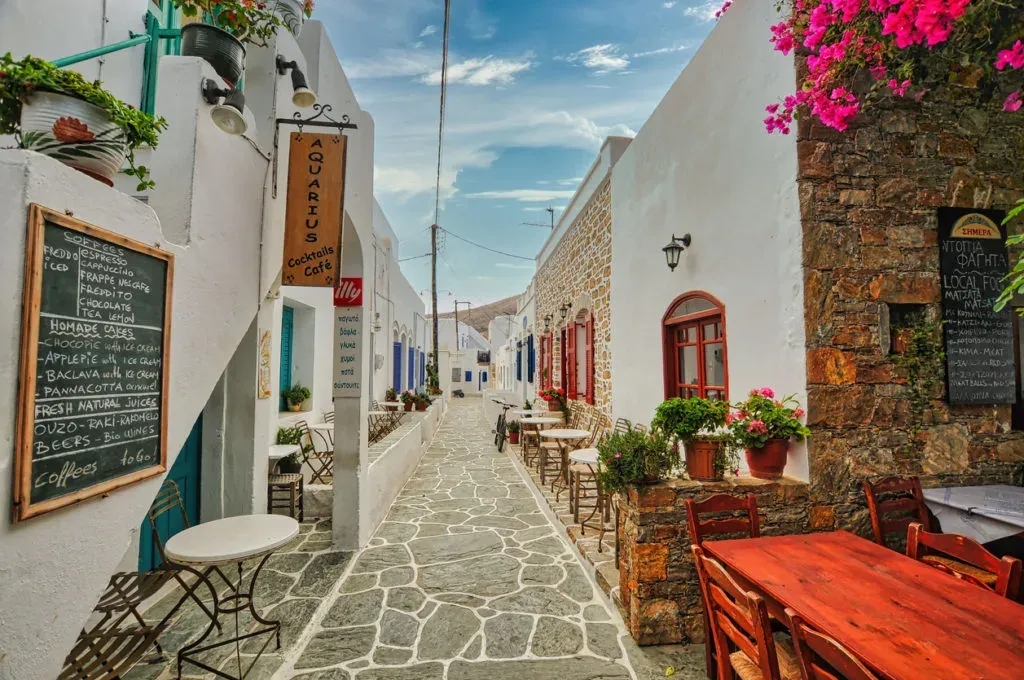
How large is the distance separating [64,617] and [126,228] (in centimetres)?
139

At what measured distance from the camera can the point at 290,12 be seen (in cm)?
361

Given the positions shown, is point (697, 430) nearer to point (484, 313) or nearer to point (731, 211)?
point (731, 211)

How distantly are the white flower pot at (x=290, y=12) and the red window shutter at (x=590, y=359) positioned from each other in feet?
17.3

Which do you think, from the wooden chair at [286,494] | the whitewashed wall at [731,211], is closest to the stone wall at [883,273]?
the whitewashed wall at [731,211]

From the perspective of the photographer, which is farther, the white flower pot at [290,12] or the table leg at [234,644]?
the white flower pot at [290,12]

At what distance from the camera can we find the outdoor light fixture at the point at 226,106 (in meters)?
2.23

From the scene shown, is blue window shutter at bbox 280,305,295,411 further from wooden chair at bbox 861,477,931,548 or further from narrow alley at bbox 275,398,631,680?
wooden chair at bbox 861,477,931,548

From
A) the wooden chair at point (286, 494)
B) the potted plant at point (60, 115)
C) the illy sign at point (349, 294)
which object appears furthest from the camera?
the wooden chair at point (286, 494)

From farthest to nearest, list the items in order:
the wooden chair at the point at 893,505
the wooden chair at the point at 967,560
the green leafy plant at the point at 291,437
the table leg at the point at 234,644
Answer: the green leafy plant at the point at 291,437 → the wooden chair at the point at 893,505 → the table leg at the point at 234,644 → the wooden chair at the point at 967,560

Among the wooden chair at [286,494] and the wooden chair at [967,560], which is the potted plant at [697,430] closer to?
the wooden chair at [967,560]

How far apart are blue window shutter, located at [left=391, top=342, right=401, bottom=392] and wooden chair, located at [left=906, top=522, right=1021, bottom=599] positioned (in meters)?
11.9

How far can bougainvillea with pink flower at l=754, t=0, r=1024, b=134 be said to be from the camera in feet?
6.79

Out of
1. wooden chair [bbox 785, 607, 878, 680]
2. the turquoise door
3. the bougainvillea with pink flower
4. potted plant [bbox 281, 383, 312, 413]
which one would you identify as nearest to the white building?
the turquoise door

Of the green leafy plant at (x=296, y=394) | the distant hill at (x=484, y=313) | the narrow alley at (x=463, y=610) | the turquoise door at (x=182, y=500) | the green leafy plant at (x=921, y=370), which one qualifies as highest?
the distant hill at (x=484, y=313)
